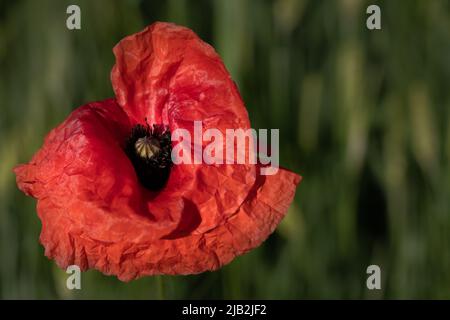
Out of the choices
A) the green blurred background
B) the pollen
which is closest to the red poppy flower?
the pollen

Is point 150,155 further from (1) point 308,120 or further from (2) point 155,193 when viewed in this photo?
(1) point 308,120

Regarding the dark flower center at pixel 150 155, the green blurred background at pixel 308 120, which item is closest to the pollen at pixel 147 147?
the dark flower center at pixel 150 155

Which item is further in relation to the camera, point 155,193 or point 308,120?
point 308,120

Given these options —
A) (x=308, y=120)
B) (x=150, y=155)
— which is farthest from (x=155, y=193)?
(x=308, y=120)

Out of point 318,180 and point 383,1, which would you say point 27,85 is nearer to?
point 318,180
